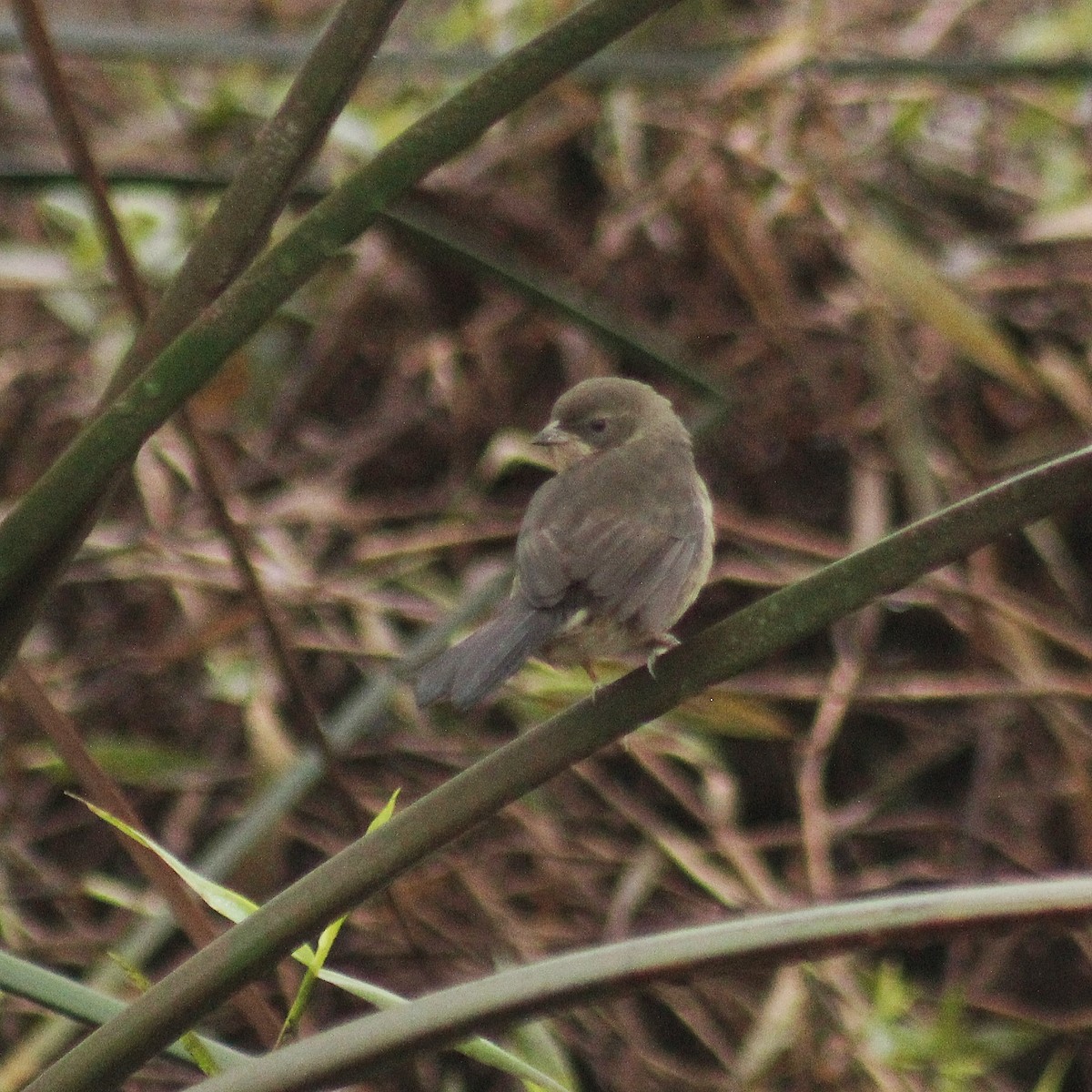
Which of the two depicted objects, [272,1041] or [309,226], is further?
[272,1041]

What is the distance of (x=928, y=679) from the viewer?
4.54 m

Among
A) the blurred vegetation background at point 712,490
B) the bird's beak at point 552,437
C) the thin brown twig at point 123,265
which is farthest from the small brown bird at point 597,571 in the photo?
the blurred vegetation background at point 712,490

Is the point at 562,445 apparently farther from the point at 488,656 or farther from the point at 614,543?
the point at 488,656

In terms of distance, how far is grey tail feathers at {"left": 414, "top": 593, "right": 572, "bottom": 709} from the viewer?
2420 mm

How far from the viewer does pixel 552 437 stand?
3.63m

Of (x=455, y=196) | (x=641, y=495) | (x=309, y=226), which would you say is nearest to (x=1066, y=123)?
(x=455, y=196)

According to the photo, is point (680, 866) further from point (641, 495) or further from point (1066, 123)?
point (1066, 123)

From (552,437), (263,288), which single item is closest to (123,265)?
(263,288)

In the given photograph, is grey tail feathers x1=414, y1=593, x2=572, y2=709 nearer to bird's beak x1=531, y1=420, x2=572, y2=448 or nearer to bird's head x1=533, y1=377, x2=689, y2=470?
bird's beak x1=531, y1=420, x2=572, y2=448

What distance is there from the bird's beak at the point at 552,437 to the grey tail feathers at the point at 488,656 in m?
0.84

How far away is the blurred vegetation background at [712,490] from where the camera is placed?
4078mm

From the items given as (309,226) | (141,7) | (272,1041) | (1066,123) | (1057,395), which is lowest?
(272,1041)

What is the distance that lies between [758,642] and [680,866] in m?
2.74

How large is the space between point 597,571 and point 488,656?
41 cm
